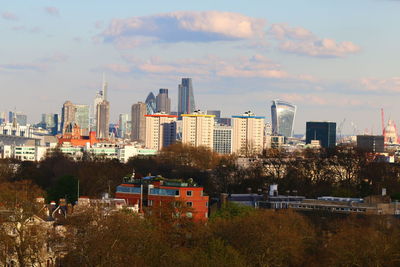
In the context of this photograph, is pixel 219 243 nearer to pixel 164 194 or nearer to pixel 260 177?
pixel 164 194

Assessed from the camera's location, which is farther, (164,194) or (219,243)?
(164,194)

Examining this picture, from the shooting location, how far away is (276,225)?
204ft

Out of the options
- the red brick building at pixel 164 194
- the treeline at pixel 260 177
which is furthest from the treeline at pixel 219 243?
the treeline at pixel 260 177

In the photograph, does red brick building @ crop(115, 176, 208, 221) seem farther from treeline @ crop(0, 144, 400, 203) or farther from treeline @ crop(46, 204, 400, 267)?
treeline @ crop(46, 204, 400, 267)

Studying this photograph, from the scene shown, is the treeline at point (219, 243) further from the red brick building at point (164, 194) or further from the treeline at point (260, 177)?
the treeline at point (260, 177)

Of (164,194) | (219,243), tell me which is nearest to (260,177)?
(164,194)

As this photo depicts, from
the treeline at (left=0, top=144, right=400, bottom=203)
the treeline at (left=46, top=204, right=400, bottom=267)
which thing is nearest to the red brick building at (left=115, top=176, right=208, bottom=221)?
the treeline at (left=0, top=144, right=400, bottom=203)

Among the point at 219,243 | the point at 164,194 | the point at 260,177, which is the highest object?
the point at 260,177

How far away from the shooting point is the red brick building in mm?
76438

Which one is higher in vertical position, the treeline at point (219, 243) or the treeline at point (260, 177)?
the treeline at point (260, 177)

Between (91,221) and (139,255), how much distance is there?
4783 millimetres

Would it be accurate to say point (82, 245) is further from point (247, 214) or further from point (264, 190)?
point (264, 190)

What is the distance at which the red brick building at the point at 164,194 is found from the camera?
7644 cm

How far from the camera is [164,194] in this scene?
7700 cm
